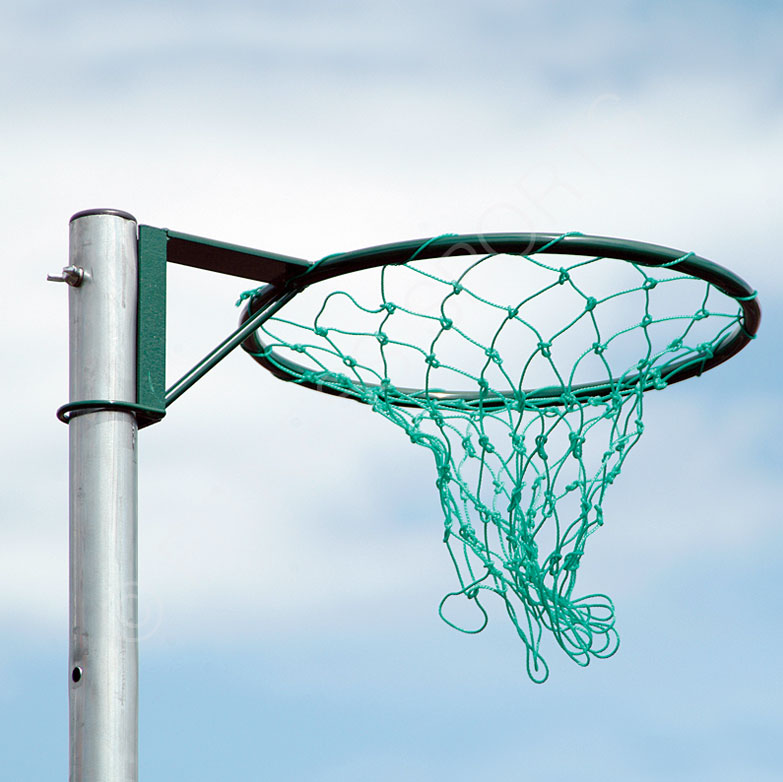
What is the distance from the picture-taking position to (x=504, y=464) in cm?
438

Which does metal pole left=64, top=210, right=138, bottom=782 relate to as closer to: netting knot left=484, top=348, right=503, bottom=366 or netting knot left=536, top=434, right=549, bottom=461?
netting knot left=484, top=348, right=503, bottom=366

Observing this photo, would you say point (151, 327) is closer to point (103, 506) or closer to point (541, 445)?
point (103, 506)

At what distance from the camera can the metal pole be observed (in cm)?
312

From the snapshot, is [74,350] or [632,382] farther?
[632,382]

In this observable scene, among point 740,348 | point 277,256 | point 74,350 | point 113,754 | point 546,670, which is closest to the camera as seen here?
point 113,754

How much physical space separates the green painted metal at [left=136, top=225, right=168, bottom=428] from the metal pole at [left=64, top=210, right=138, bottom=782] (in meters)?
0.02

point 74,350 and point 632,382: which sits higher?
point 632,382

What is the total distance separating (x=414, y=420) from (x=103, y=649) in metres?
1.57

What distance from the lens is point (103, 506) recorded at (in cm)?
322

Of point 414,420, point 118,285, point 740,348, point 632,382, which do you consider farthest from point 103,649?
point 740,348

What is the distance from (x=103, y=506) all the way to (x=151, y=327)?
19.2 inches

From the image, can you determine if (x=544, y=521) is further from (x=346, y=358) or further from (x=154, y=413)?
(x=154, y=413)

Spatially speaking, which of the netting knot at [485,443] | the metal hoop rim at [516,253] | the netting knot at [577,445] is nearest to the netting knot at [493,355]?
the metal hoop rim at [516,253]

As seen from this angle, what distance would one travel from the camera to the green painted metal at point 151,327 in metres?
3.34
